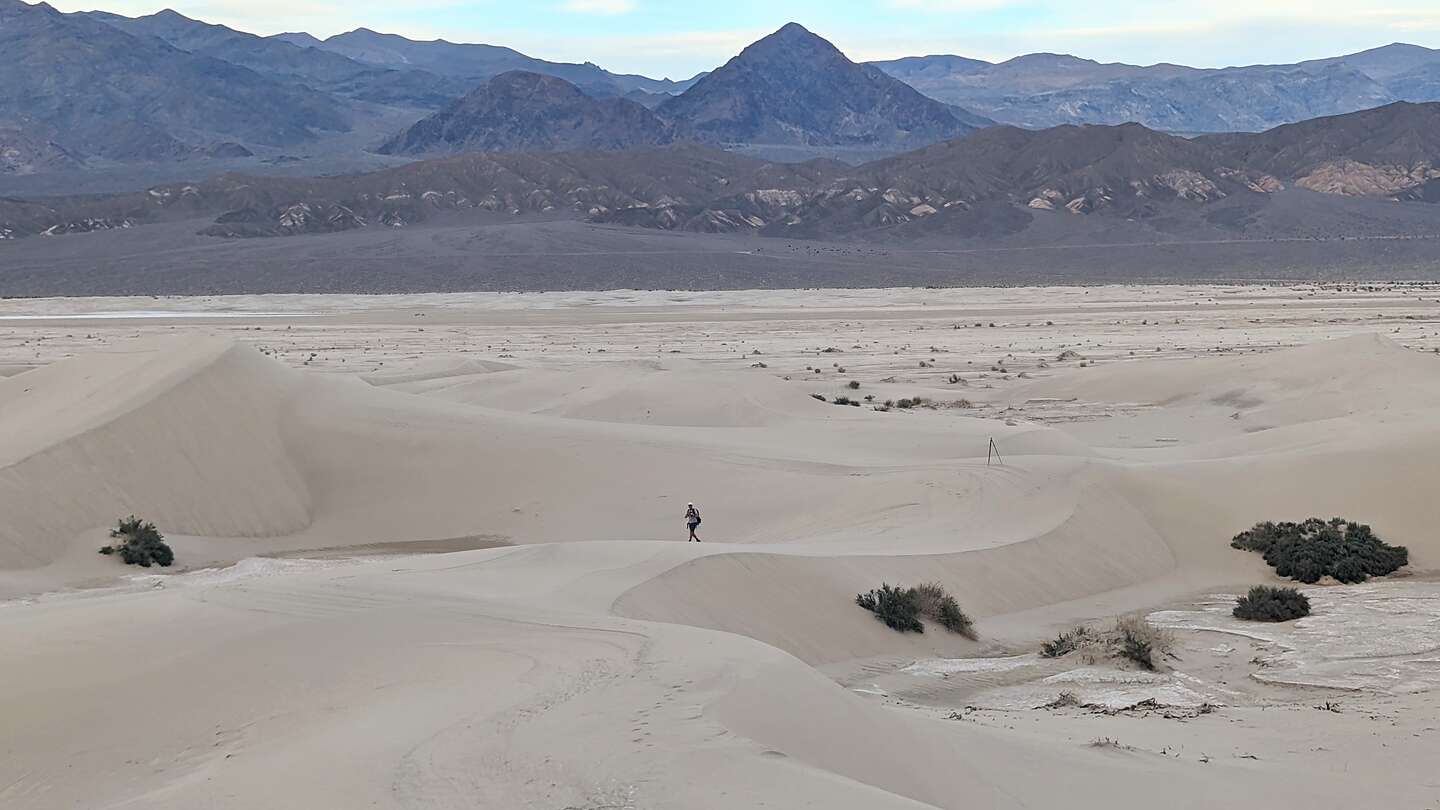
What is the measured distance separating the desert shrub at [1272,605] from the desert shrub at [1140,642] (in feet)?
6.04

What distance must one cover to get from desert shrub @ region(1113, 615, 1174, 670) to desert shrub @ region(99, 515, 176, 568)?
480 inches

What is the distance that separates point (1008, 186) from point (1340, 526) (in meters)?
121

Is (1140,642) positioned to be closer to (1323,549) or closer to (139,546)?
(1323,549)

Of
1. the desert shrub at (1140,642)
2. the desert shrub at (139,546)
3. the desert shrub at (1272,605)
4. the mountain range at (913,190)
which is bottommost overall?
the desert shrub at (139,546)

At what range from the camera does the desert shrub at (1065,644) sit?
47.3ft

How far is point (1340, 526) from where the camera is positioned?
20453 millimetres

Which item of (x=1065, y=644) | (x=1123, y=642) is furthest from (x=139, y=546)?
(x=1123, y=642)

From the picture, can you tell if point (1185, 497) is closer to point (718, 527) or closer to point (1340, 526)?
point (1340, 526)

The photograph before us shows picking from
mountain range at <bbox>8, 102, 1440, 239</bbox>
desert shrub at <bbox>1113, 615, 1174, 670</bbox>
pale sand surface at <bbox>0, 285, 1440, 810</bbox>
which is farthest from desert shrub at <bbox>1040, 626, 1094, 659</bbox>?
mountain range at <bbox>8, 102, 1440, 239</bbox>

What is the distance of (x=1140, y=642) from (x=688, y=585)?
4.34m

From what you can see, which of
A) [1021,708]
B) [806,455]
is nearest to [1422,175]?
[806,455]

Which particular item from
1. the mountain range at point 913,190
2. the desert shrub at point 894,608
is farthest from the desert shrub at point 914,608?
the mountain range at point 913,190

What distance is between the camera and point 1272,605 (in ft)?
52.9

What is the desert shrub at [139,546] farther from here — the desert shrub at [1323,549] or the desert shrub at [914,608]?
the desert shrub at [1323,549]
